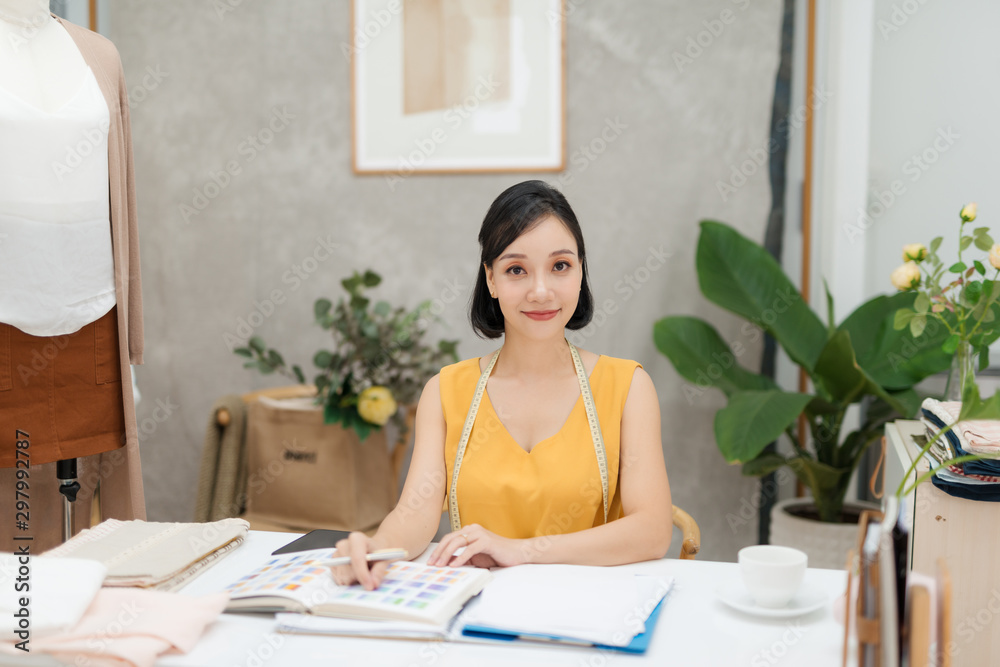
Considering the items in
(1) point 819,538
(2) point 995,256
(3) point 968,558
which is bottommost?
(1) point 819,538

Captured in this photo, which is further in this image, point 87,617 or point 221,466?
point 221,466

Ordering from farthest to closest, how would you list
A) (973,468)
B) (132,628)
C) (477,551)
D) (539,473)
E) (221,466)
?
(221,466) → (539,473) → (973,468) → (477,551) → (132,628)

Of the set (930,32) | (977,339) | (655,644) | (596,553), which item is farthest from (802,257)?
(655,644)

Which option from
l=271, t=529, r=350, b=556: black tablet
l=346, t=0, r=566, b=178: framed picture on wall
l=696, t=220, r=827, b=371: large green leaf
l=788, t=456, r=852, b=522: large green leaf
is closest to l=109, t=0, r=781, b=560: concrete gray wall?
l=346, t=0, r=566, b=178: framed picture on wall

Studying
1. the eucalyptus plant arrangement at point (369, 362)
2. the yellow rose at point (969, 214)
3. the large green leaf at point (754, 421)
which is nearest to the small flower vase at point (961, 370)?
the yellow rose at point (969, 214)

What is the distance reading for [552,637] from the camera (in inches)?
40.4

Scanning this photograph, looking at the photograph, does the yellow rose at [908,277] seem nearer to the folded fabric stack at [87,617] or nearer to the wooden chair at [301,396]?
the wooden chair at [301,396]

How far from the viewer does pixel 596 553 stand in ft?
4.56

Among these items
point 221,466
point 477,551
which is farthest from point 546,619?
point 221,466

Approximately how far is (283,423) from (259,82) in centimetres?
148

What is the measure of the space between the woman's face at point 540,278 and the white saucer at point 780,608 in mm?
626

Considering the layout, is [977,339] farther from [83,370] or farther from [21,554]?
[83,370]

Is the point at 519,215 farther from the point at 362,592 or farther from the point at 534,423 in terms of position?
the point at 362,592

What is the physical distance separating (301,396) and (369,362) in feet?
1.47
